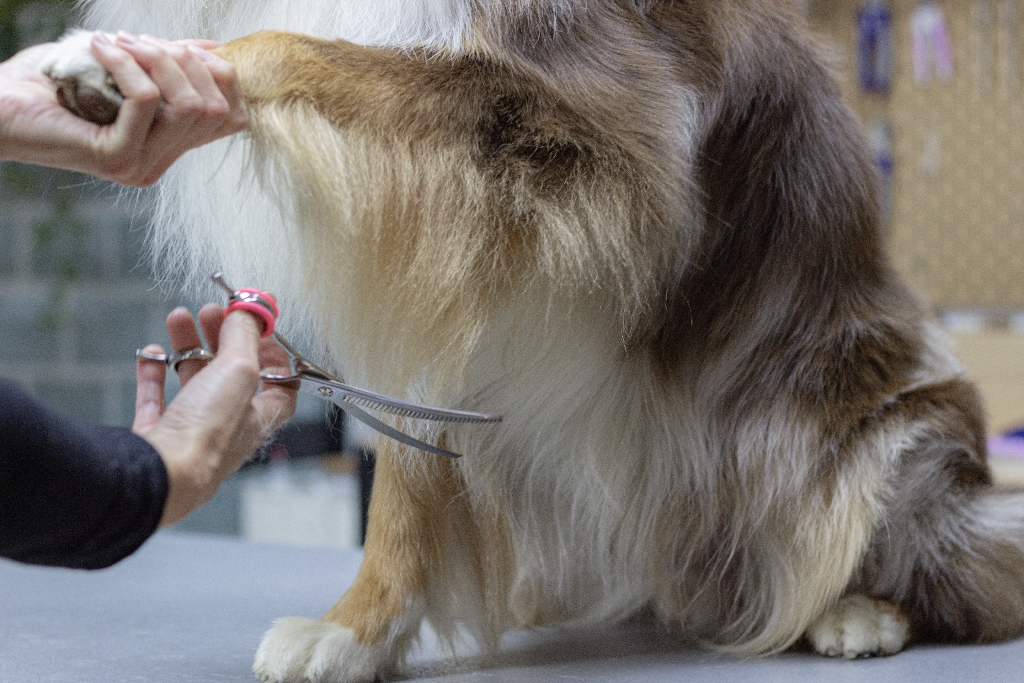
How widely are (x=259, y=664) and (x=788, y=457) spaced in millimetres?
707

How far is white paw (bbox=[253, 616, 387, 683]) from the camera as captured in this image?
1.18 meters

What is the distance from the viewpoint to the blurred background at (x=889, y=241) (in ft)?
9.20

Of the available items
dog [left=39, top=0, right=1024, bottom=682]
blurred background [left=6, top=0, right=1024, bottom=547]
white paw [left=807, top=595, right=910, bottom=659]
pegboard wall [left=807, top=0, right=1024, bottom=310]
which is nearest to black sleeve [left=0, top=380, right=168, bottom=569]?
dog [left=39, top=0, right=1024, bottom=682]

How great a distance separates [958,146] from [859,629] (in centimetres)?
235

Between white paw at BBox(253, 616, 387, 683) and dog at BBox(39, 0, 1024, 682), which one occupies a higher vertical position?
dog at BBox(39, 0, 1024, 682)

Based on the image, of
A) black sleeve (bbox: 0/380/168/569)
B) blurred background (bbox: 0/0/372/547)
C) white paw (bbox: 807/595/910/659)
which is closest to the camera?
black sleeve (bbox: 0/380/168/569)

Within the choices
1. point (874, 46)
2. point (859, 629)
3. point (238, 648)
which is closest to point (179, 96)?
point (238, 648)

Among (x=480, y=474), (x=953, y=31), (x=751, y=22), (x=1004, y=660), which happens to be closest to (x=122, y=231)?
(x=480, y=474)

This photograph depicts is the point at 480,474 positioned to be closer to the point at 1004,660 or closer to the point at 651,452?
the point at 651,452

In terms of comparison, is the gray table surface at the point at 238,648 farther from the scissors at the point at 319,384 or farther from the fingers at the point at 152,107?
the fingers at the point at 152,107

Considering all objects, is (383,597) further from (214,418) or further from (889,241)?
(889,241)

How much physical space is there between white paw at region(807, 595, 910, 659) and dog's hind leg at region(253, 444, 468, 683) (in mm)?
508

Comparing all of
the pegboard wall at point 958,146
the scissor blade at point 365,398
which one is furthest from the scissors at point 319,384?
the pegboard wall at point 958,146

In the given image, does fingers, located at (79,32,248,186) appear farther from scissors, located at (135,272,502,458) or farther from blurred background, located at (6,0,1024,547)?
blurred background, located at (6,0,1024,547)
